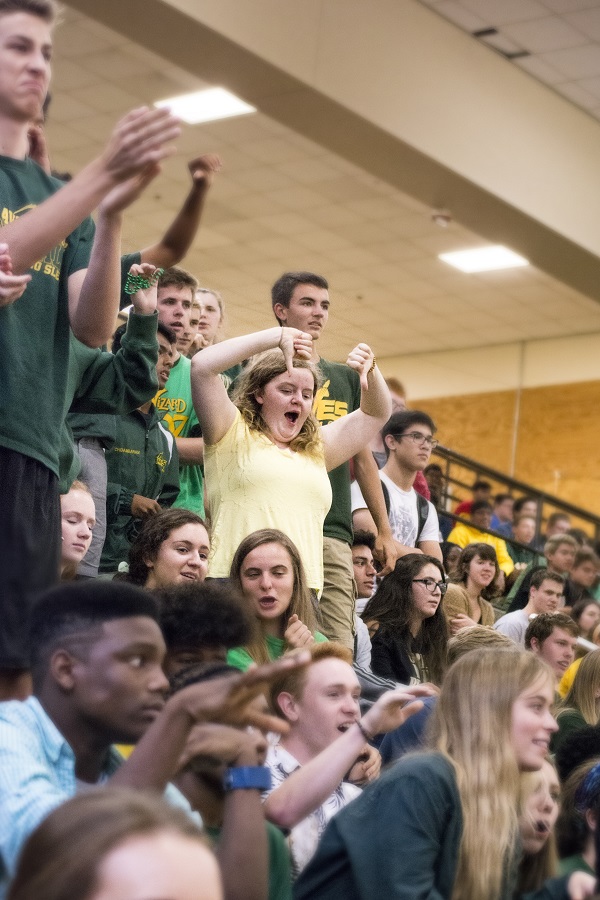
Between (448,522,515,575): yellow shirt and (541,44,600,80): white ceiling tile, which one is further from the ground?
(541,44,600,80): white ceiling tile

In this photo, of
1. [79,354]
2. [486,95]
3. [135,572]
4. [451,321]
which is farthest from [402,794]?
[451,321]

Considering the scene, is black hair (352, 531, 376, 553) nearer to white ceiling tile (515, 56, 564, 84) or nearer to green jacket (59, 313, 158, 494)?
green jacket (59, 313, 158, 494)

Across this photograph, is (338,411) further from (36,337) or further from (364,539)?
(36,337)

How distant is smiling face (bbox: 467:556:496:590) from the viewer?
24.2 ft

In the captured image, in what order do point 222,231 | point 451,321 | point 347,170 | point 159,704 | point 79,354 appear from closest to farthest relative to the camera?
point 159,704, point 79,354, point 347,170, point 222,231, point 451,321

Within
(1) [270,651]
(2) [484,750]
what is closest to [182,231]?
(2) [484,750]

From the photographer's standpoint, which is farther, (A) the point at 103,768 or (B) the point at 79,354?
(B) the point at 79,354

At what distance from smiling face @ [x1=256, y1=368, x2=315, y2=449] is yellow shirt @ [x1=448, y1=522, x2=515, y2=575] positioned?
208 inches

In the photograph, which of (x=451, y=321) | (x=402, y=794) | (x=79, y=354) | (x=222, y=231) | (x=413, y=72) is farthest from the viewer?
(x=451, y=321)

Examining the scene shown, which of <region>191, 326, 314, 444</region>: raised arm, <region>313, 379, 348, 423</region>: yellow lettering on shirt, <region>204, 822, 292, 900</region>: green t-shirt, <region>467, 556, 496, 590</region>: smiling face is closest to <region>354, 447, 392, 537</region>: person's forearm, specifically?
<region>313, 379, 348, 423</region>: yellow lettering on shirt

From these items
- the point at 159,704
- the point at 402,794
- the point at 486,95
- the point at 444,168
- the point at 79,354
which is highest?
the point at 486,95

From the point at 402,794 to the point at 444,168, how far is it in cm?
679

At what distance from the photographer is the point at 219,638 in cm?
274

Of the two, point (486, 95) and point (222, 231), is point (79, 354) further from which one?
point (222, 231)
